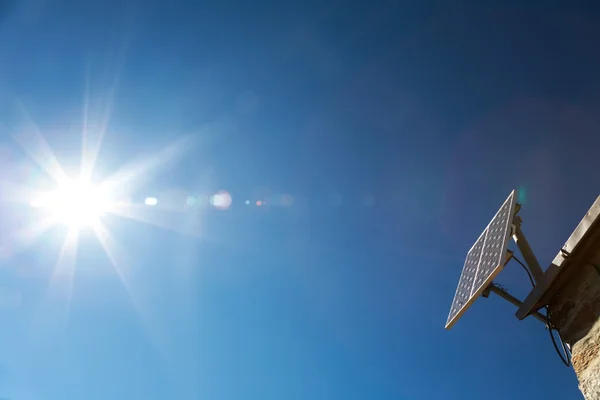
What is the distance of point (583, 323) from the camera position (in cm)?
451

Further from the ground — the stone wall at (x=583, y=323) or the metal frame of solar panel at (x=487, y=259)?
the metal frame of solar panel at (x=487, y=259)

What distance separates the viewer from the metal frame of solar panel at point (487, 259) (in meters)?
4.46

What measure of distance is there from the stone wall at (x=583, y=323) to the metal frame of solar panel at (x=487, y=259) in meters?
1.03

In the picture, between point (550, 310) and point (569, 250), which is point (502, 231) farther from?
point (550, 310)

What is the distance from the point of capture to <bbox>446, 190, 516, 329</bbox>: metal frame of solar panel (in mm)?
4459

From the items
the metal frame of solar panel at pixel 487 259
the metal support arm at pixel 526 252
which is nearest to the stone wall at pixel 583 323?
the metal support arm at pixel 526 252

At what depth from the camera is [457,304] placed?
19.1 ft

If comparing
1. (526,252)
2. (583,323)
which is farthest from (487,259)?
(583,323)

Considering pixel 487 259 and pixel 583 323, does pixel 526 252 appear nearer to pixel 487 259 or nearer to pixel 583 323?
pixel 487 259

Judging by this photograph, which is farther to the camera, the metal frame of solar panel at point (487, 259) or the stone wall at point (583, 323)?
the metal frame of solar panel at point (487, 259)

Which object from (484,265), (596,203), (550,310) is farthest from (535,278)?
(596,203)

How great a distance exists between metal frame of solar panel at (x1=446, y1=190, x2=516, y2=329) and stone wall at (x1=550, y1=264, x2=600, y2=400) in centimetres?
103

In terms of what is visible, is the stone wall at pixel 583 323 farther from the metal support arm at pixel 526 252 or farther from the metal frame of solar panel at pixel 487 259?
the metal frame of solar panel at pixel 487 259

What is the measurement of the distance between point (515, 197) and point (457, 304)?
78.8 inches
